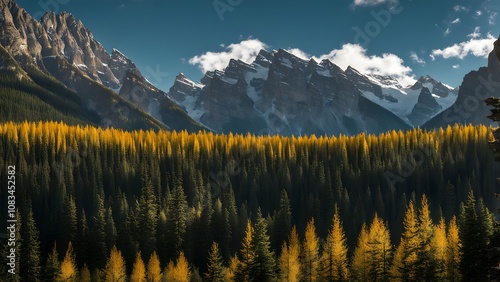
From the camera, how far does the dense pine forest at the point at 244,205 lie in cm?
6944

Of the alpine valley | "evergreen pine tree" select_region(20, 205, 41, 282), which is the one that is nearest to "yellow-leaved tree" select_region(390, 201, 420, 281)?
the alpine valley

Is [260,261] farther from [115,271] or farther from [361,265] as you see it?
[115,271]

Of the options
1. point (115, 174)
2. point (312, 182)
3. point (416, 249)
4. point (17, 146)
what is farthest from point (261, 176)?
point (416, 249)

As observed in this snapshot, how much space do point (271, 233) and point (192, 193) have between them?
154 ft

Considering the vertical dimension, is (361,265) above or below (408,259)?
above

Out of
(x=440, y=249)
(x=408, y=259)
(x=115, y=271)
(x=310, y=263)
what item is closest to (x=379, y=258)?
(x=408, y=259)

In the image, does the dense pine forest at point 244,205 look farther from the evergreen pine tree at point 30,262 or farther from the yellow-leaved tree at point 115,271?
the evergreen pine tree at point 30,262

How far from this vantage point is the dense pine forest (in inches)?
2734

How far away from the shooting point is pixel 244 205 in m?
134

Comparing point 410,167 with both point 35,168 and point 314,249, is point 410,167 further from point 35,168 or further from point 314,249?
point 35,168

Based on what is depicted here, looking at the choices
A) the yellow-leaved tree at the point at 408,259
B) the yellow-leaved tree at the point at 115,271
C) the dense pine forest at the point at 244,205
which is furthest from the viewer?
the yellow-leaved tree at the point at 115,271

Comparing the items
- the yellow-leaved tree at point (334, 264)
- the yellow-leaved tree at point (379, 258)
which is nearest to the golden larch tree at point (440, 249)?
the yellow-leaved tree at point (379, 258)

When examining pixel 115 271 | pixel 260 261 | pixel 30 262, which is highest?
pixel 30 262

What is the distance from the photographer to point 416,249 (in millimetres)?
60969
